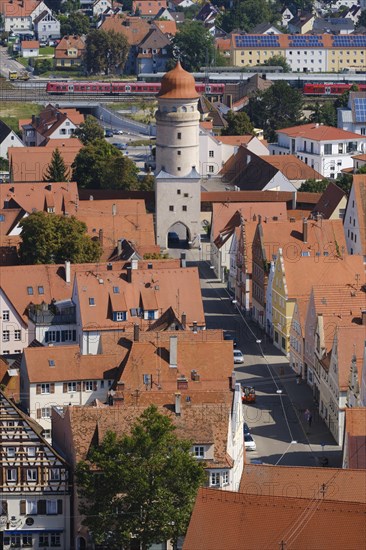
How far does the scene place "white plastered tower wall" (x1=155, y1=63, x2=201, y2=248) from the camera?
79.6 meters

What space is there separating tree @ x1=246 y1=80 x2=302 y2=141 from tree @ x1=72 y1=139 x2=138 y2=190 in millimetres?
22961

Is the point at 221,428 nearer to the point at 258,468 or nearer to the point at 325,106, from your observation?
the point at 258,468

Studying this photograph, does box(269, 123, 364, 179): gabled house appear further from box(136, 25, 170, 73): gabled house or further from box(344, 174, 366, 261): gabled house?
box(136, 25, 170, 73): gabled house

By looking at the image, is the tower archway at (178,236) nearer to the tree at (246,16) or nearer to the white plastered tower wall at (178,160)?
the white plastered tower wall at (178,160)

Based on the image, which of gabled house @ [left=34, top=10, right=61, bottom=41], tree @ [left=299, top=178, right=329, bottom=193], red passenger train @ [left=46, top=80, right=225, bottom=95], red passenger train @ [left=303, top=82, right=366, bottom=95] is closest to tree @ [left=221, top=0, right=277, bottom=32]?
gabled house @ [left=34, top=10, right=61, bottom=41]

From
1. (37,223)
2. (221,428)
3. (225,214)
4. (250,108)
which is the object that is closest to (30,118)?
(250,108)

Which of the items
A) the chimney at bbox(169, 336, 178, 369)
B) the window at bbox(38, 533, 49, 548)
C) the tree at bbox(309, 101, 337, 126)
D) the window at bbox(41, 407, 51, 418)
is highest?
the tree at bbox(309, 101, 337, 126)

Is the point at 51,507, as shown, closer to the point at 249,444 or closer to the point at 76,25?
the point at 249,444

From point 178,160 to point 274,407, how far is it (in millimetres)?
26050

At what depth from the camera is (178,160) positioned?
79875 mm

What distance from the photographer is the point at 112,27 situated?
504ft

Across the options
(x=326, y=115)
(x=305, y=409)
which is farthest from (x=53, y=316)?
(x=326, y=115)

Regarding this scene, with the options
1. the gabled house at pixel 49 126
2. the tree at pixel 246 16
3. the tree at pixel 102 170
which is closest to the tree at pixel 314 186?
the tree at pixel 102 170

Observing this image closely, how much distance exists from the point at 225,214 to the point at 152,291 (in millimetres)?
17025
